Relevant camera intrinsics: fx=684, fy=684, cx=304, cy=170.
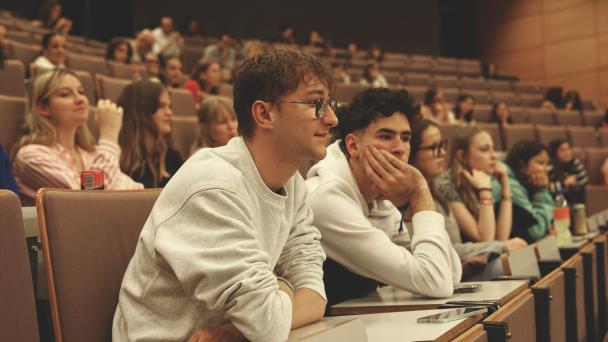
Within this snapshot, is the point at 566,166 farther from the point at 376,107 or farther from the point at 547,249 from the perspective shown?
the point at 376,107

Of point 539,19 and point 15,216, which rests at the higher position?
point 539,19

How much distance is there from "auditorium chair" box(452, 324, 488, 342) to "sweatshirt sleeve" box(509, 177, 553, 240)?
992 millimetres

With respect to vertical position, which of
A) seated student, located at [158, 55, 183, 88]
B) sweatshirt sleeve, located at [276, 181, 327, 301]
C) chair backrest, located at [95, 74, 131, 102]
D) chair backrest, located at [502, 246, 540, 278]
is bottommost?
chair backrest, located at [502, 246, 540, 278]

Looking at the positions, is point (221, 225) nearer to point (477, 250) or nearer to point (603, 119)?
point (477, 250)

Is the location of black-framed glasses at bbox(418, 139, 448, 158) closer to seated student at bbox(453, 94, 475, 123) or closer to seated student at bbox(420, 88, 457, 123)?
seated student at bbox(420, 88, 457, 123)

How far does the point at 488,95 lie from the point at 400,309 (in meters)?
3.21

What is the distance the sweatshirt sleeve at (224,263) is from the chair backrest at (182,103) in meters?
1.45

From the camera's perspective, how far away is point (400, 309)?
2.28ft

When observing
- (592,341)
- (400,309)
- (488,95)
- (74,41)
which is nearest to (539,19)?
(488,95)

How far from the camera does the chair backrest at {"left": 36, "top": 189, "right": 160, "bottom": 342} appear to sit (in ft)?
1.70

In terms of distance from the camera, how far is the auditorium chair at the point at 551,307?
29.5 inches

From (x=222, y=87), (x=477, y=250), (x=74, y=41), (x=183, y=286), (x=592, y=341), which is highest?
(x=74, y=41)

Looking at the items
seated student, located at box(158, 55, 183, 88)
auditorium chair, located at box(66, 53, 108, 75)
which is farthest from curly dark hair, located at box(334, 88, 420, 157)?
auditorium chair, located at box(66, 53, 108, 75)

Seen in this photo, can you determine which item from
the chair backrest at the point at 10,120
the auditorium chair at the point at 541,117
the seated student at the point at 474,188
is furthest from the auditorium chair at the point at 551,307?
the auditorium chair at the point at 541,117
